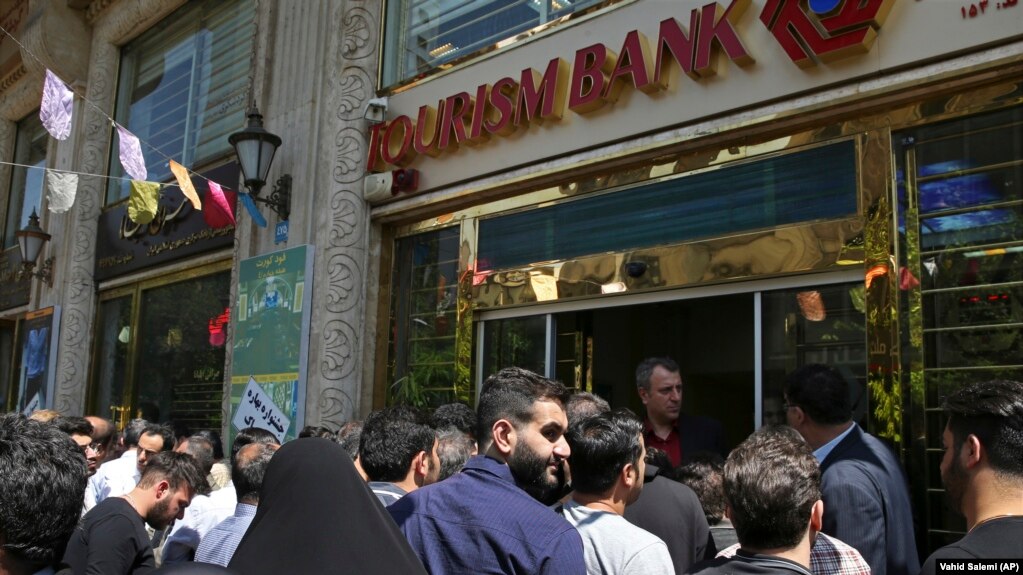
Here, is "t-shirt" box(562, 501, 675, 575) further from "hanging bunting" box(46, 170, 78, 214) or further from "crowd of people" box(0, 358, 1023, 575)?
"hanging bunting" box(46, 170, 78, 214)

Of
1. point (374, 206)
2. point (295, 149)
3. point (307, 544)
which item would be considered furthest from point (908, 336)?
point (295, 149)

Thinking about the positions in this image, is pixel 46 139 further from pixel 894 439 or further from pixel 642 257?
pixel 894 439

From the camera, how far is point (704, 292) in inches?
237

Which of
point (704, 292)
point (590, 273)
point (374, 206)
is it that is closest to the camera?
point (704, 292)

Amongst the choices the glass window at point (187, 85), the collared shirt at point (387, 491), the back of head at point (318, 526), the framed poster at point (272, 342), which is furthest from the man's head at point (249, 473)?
the glass window at point (187, 85)

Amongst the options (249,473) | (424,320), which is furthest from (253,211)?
(249,473)

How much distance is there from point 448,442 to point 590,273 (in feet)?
8.39

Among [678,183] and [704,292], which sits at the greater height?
[678,183]

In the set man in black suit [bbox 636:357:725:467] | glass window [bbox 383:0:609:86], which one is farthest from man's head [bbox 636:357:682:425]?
glass window [bbox 383:0:609:86]

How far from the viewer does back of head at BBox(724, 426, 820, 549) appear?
2439 millimetres

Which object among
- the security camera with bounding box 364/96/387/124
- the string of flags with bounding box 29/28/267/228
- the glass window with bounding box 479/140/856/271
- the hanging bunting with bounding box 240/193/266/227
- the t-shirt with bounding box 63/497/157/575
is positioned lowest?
the t-shirt with bounding box 63/497/157/575

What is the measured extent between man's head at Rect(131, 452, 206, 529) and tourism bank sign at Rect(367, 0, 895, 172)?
12.3 feet

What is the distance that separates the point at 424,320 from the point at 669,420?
3158 millimetres

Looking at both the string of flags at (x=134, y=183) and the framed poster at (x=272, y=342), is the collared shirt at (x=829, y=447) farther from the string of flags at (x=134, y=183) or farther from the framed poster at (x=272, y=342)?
the string of flags at (x=134, y=183)
